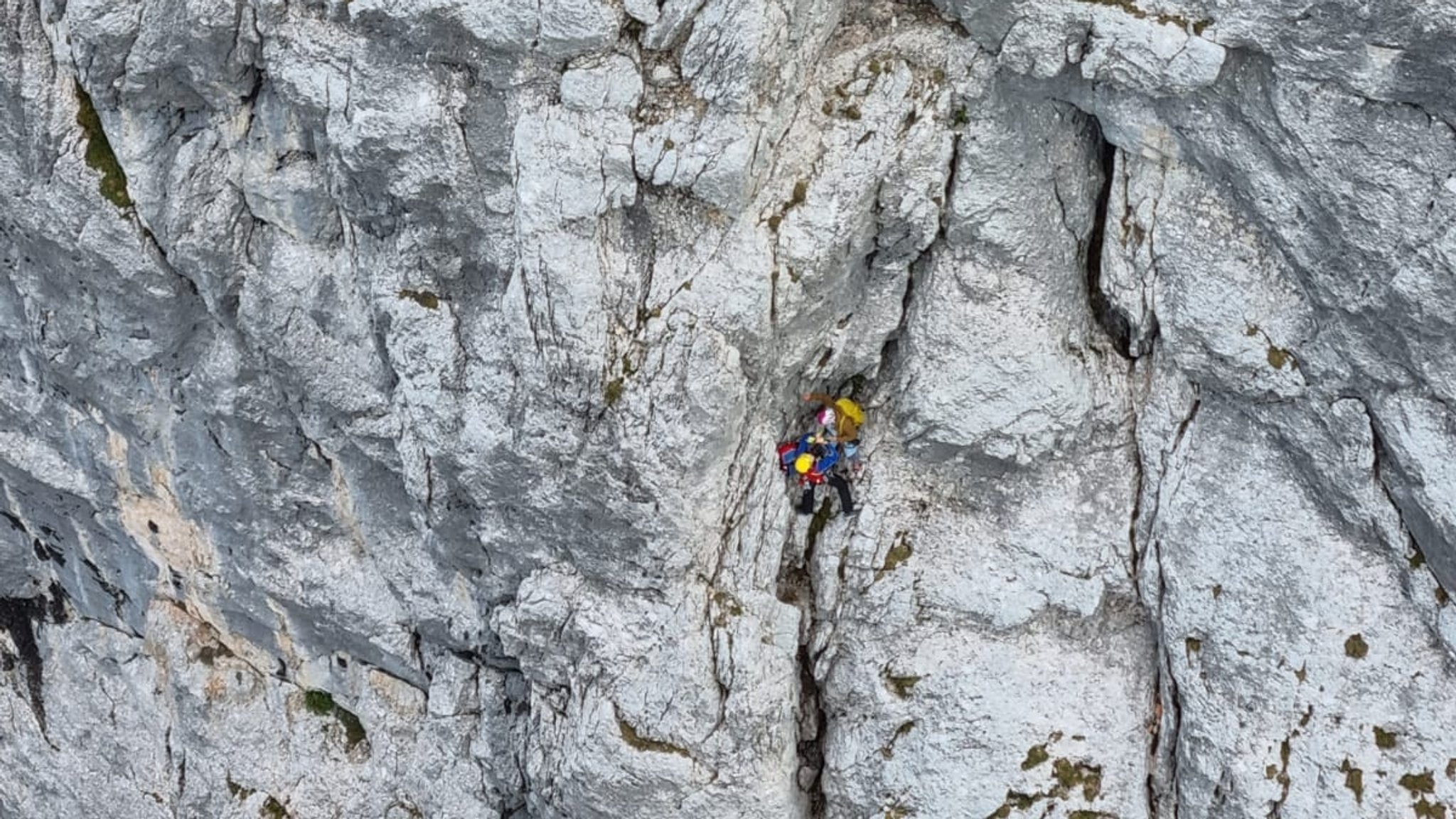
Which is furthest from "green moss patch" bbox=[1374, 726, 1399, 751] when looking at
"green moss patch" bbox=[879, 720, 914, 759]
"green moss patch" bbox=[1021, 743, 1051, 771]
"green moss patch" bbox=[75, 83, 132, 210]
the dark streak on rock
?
the dark streak on rock

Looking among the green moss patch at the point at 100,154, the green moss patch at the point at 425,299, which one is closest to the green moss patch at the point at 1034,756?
the green moss patch at the point at 425,299

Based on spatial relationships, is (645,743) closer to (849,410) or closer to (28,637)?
(849,410)

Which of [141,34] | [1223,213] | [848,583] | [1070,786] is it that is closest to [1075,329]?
[1223,213]

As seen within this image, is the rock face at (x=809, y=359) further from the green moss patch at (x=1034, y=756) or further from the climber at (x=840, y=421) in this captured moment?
the climber at (x=840, y=421)

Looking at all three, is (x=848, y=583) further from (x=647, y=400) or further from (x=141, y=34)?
(x=141, y=34)

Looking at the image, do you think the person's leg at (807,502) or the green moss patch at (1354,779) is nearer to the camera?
the green moss patch at (1354,779)
